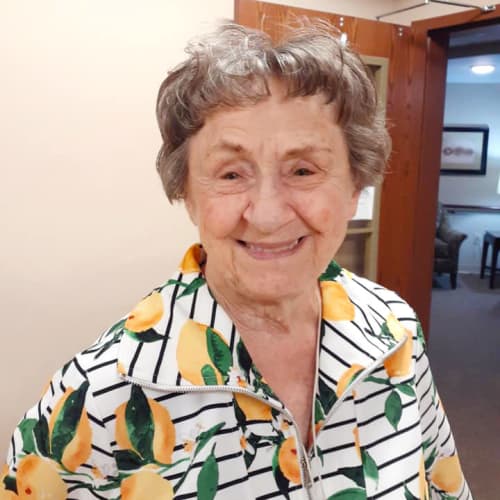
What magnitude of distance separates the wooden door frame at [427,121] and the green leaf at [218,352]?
185cm

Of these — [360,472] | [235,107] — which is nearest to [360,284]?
[360,472]

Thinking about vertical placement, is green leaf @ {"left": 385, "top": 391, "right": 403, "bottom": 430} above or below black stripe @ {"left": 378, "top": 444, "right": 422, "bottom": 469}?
above

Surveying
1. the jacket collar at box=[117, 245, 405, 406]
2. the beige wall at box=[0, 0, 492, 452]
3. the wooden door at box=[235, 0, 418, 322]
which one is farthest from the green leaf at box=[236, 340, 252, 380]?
the wooden door at box=[235, 0, 418, 322]

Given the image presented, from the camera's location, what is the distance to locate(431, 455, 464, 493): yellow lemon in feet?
3.59

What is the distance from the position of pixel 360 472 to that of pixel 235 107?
1.97 feet

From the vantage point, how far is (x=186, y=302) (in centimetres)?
87

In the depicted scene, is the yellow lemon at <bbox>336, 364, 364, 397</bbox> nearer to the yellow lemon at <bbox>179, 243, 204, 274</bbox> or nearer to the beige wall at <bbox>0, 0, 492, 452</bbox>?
the yellow lemon at <bbox>179, 243, 204, 274</bbox>

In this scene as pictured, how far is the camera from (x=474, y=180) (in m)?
7.38

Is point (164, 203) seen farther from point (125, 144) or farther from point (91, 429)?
point (91, 429)

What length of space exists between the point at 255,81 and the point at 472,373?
144 inches

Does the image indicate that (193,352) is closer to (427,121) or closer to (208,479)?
(208,479)

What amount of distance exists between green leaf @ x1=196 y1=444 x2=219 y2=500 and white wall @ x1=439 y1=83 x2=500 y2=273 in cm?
724

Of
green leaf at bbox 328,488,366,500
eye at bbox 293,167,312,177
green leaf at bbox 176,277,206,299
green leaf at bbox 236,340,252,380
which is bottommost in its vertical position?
green leaf at bbox 328,488,366,500

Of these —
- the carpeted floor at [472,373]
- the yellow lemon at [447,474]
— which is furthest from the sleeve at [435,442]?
→ the carpeted floor at [472,373]
